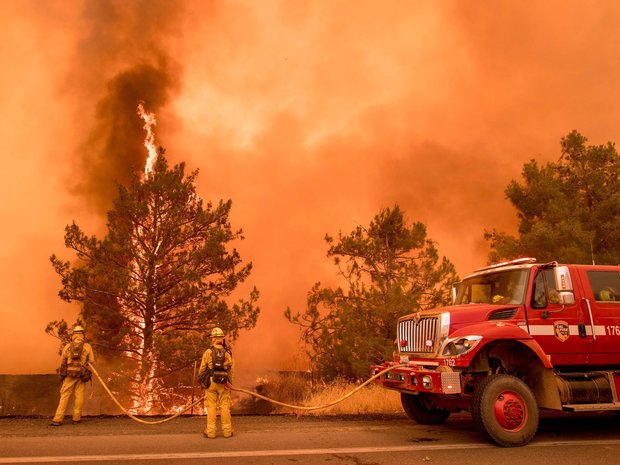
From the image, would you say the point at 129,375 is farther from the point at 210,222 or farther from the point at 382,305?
the point at 382,305

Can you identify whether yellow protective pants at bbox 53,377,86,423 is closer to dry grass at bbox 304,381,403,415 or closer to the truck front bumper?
dry grass at bbox 304,381,403,415

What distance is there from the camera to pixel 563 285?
7.22 meters

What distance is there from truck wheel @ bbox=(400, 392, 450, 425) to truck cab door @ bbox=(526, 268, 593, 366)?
7.76ft

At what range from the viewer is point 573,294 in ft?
25.4

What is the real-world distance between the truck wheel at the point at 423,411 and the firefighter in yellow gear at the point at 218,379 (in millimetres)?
3280

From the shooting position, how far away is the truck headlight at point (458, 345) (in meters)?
6.92

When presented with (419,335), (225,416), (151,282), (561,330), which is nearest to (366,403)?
(419,335)

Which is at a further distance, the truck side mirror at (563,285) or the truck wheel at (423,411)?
the truck wheel at (423,411)

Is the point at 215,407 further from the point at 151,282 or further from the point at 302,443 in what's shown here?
the point at 151,282

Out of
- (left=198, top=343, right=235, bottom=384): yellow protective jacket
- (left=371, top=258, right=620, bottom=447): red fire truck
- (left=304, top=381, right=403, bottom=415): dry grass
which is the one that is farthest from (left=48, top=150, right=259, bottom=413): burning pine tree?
(left=371, top=258, right=620, bottom=447): red fire truck

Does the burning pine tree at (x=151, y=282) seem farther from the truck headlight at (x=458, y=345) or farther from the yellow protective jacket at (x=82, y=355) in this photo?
the truck headlight at (x=458, y=345)

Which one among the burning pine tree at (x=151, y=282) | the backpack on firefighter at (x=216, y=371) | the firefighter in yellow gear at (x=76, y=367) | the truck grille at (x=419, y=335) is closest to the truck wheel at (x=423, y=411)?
the truck grille at (x=419, y=335)

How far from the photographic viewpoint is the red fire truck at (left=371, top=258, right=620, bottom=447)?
689 cm

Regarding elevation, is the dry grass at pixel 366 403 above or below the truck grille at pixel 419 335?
below
